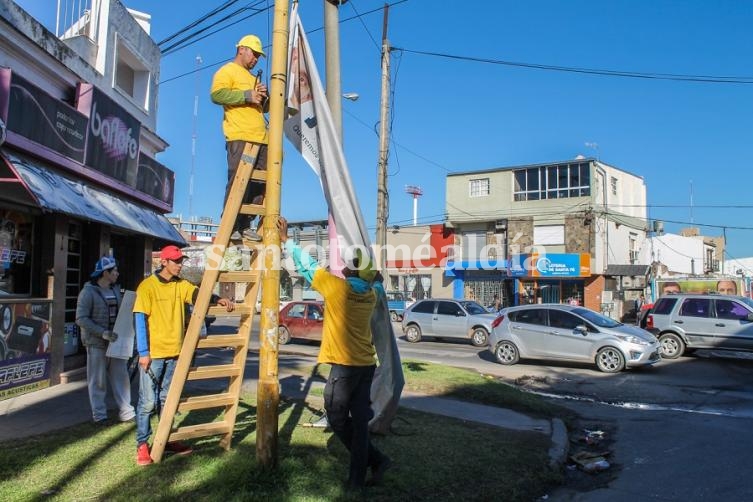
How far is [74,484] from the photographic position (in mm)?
4191

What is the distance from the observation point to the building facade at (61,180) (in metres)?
7.66

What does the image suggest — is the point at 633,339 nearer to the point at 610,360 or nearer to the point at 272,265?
the point at 610,360

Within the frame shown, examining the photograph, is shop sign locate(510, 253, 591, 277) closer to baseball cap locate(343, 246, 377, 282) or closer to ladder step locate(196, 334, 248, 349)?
baseball cap locate(343, 246, 377, 282)

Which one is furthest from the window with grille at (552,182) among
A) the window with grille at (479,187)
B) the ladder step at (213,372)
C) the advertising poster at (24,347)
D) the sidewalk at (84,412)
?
the ladder step at (213,372)

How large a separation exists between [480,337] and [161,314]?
48.2ft

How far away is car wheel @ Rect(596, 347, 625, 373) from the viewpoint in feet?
41.1

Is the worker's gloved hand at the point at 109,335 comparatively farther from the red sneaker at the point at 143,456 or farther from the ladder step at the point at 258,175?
the ladder step at the point at 258,175

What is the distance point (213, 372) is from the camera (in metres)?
4.68

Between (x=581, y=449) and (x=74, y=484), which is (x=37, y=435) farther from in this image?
(x=581, y=449)

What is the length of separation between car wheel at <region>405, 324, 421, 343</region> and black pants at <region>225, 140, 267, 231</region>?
1574 centimetres

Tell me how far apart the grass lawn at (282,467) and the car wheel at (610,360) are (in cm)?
690

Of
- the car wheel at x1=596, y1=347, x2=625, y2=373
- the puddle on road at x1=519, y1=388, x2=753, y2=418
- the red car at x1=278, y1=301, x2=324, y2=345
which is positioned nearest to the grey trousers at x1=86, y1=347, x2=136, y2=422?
the puddle on road at x1=519, y1=388, x2=753, y2=418

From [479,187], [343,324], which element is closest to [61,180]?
[343,324]

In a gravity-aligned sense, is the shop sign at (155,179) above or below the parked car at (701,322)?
above
